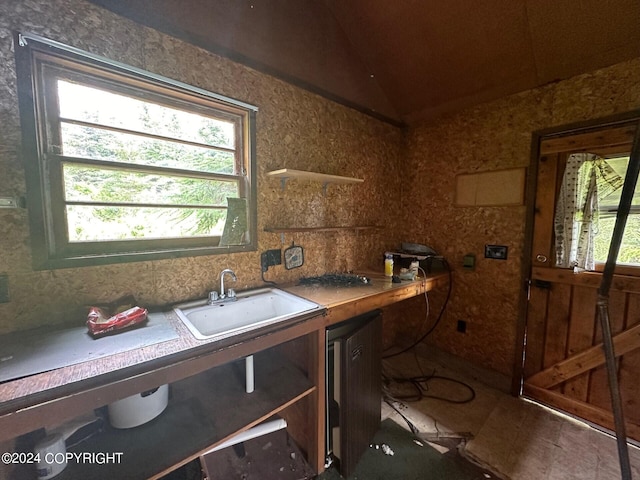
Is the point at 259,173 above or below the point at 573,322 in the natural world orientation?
above

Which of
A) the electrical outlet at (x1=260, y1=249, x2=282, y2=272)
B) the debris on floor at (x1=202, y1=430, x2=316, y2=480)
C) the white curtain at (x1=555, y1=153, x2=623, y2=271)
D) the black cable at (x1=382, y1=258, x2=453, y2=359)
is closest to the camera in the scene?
the debris on floor at (x1=202, y1=430, x2=316, y2=480)

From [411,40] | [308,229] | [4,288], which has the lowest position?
[4,288]

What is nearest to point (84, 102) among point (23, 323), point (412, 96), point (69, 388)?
point (23, 323)

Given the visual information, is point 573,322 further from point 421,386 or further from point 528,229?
point 421,386

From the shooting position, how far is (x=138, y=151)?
53.0 inches

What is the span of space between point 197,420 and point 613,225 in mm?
2654

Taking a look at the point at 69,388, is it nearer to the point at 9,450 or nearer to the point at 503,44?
the point at 9,450

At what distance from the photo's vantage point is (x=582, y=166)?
170 centimetres

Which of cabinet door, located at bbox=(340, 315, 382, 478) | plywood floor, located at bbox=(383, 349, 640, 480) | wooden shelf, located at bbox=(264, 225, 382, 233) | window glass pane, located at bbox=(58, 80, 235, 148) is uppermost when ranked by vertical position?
window glass pane, located at bbox=(58, 80, 235, 148)

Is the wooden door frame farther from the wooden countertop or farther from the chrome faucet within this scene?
the chrome faucet

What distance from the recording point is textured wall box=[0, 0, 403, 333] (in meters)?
1.05

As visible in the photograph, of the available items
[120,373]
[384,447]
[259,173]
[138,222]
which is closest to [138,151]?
[138,222]

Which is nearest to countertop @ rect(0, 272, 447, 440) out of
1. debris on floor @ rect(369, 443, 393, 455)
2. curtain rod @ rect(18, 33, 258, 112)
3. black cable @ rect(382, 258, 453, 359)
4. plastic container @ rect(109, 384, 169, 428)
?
plastic container @ rect(109, 384, 169, 428)

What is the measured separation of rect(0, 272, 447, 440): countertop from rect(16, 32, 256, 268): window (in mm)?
509
